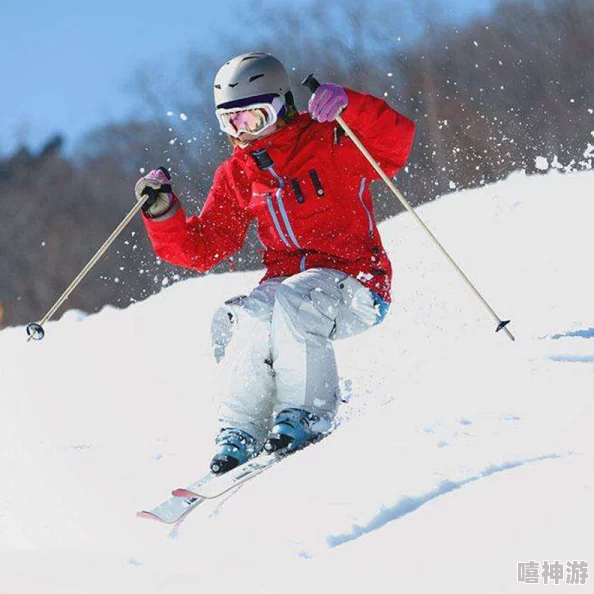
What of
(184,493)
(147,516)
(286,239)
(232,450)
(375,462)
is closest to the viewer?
(375,462)

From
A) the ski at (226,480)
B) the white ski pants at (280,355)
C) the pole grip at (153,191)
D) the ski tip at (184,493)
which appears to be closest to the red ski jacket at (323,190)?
the pole grip at (153,191)

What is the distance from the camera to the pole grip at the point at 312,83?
4383 millimetres

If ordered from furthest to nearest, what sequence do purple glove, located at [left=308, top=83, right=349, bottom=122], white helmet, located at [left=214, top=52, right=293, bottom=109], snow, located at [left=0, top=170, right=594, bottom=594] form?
1. white helmet, located at [left=214, top=52, right=293, bottom=109]
2. purple glove, located at [left=308, top=83, right=349, bottom=122]
3. snow, located at [left=0, top=170, right=594, bottom=594]

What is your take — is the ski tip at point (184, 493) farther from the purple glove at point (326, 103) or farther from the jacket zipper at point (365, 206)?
the purple glove at point (326, 103)

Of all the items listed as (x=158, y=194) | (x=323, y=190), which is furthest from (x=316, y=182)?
(x=158, y=194)

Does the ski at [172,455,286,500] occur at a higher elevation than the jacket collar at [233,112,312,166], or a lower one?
lower

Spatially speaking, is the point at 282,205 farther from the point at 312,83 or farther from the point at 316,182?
the point at 312,83

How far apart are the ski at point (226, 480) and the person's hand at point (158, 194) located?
4.44 ft

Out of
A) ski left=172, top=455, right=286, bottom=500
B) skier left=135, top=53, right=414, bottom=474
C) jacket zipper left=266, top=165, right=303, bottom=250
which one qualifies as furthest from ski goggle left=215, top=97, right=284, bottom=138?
ski left=172, top=455, right=286, bottom=500

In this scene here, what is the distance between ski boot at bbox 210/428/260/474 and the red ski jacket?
34.3 inches

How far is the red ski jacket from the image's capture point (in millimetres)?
4562

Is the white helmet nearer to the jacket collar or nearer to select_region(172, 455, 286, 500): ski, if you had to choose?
the jacket collar

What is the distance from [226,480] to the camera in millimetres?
3895

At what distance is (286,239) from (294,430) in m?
0.97
